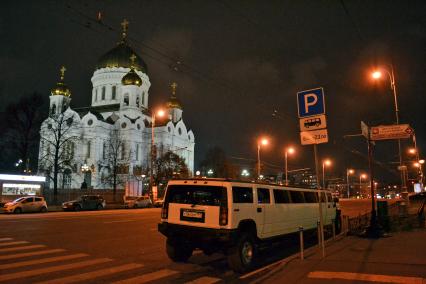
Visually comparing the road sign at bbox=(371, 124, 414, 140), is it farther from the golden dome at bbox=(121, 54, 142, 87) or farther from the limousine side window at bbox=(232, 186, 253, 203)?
the golden dome at bbox=(121, 54, 142, 87)

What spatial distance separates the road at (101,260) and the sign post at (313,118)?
3.27 meters

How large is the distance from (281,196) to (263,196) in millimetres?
1288

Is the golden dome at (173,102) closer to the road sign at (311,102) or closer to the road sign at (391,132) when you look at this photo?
the road sign at (391,132)

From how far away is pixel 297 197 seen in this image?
12.3 metres

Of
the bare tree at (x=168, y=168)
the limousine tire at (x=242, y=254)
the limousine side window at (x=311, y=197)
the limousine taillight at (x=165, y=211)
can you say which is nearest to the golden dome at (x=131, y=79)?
the bare tree at (x=168, y=168)

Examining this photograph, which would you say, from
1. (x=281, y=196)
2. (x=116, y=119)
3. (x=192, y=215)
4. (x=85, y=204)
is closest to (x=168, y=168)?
(x=116, y=119)

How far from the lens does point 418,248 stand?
10547mm

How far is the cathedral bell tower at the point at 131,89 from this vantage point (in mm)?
75250

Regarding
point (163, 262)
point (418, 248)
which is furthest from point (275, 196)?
point (418, 248)

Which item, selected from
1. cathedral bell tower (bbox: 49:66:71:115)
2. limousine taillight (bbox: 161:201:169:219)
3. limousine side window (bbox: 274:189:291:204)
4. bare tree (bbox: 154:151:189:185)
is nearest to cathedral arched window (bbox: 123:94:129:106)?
cathedral bell tower (bbox: 49:66:71:115)

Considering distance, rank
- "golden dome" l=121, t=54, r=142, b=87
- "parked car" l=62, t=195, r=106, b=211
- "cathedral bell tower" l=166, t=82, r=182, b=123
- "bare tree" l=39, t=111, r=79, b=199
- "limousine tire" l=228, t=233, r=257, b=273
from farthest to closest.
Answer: "cathedral bell tower" l=166, t=82, r=182, b=123 → "golden dome" l=121, t=54, r=142, b=87 → "bare tree" l=39, t=111, r=79, b=199 → "parked car" l=62, t=195, r=106, b=211 → "limousine tire" l=228, t=233, r=257, b=273

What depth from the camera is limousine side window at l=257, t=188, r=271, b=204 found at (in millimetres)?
9794

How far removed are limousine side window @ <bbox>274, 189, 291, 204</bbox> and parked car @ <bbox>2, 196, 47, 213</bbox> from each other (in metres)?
26.1

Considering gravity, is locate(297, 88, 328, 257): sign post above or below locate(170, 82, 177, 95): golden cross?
below
